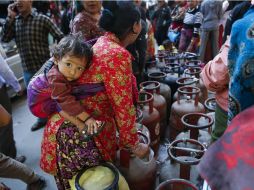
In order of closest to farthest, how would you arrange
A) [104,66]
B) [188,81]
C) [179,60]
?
[104,66]
[188,81]
[179,60]

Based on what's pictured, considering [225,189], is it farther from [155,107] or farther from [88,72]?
[155,107]

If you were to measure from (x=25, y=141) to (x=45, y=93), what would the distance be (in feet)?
6.62

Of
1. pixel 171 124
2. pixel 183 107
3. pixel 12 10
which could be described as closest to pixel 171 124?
pixel 171 124

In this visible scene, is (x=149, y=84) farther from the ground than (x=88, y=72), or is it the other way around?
(x=88, y=72)

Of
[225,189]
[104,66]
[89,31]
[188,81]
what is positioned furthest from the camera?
[188,81]

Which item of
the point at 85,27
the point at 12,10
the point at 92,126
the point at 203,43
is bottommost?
the point at 203,43

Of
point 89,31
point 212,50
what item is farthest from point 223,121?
point 212,50

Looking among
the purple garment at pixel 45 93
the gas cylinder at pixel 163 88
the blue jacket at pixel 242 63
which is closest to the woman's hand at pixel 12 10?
the gas cylinder at pixel 163 88

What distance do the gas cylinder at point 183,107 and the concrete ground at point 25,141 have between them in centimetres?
123

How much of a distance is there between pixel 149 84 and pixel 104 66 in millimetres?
1380

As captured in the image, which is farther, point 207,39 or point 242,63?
point 207,39

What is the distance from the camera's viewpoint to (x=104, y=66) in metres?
1.21

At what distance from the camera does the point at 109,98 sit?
1264mm

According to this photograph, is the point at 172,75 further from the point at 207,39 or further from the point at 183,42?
the point at 207,39
